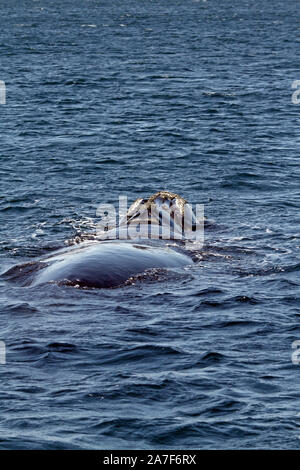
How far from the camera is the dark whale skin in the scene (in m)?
24.3

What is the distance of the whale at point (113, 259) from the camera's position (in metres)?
24.4

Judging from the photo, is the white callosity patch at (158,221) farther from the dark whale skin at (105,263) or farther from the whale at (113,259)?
the dark whale skin at (105,263)

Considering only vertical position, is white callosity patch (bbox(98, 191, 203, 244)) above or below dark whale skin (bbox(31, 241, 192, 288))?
above

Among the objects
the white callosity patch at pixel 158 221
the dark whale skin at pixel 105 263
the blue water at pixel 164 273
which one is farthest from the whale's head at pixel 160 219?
the dark whale skin at pixel 105 263

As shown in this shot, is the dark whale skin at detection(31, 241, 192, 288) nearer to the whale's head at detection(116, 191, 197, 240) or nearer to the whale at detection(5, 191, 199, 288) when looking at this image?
the whale at detection(5, 191, 199, 288)

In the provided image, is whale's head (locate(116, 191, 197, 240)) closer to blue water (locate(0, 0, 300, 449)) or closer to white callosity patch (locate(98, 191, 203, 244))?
white callosity patch (locate(98, 191, 203, 244))

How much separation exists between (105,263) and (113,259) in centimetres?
39

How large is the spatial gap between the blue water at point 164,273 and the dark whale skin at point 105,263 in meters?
0.53

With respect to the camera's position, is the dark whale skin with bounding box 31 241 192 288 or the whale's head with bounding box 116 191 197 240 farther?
the whale's head with bounding box 116 191 197 240

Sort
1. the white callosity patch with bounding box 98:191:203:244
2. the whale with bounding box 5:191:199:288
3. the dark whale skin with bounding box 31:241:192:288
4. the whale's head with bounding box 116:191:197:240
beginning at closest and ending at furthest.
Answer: the dark whale skin with bounding box 31:241:192:288
the whale with bounding box 5:191:199:288
the white callosity patch with bounding box 98:191:203:244
the whale's head with bounding box 116:191:197:240

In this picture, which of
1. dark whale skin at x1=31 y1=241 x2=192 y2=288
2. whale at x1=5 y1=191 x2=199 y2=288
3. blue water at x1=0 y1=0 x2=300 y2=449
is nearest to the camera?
blue water at x1=0 y1=0 x2=300 y2=449

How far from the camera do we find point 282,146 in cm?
5025

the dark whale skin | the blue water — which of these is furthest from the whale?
the blue water
